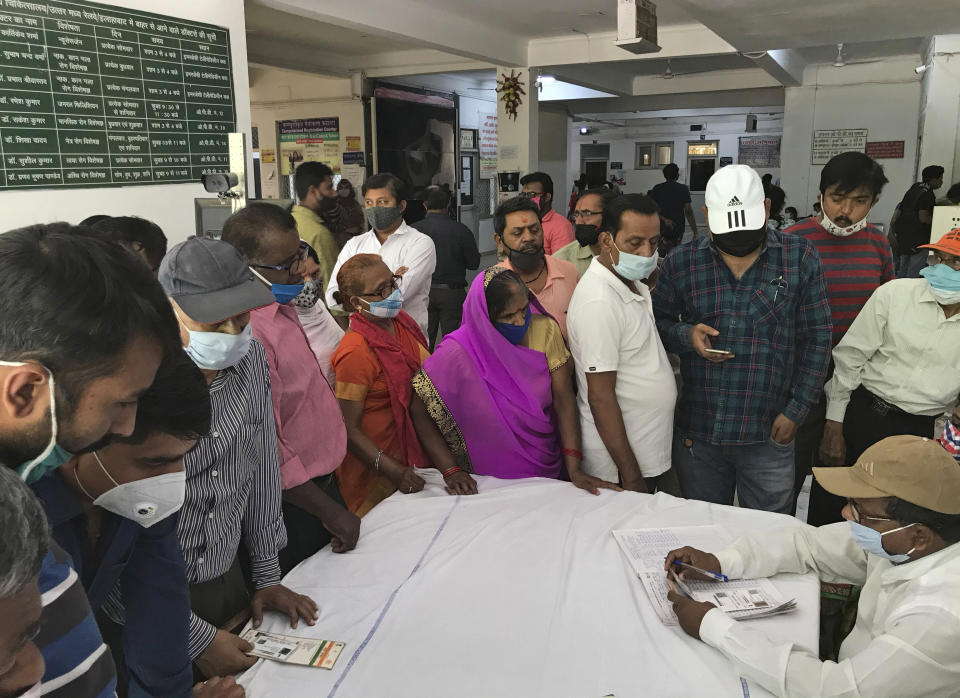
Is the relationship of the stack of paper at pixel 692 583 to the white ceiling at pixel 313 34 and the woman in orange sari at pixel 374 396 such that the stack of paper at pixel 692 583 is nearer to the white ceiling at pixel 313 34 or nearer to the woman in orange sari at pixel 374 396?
the woman in orange sari at pixel 374 396

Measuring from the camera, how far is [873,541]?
158 centimetres

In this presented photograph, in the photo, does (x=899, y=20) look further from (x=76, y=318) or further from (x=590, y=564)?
(x=76, y=318)

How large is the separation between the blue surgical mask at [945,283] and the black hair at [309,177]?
10.5 feet

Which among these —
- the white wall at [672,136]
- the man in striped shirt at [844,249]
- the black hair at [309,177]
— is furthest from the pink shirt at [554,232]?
the white wall at [672,136]

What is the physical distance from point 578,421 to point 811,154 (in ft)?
33.1

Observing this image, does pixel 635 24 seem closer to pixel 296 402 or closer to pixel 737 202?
pixel 737 202

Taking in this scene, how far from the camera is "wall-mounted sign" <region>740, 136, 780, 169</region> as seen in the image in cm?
1559

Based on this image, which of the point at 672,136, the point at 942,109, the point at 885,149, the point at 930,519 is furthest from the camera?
the point at 672,136

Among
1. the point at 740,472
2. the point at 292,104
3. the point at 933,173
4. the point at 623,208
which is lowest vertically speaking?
the point at 740,472

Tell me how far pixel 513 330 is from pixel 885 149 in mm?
10297

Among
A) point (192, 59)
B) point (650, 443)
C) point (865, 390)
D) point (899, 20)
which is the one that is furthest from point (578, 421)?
point (899, 20)

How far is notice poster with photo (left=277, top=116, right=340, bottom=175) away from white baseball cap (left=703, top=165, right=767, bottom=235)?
767 cm

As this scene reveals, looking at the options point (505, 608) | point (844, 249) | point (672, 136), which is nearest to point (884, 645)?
point (505, 608)

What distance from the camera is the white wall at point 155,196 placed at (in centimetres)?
327
